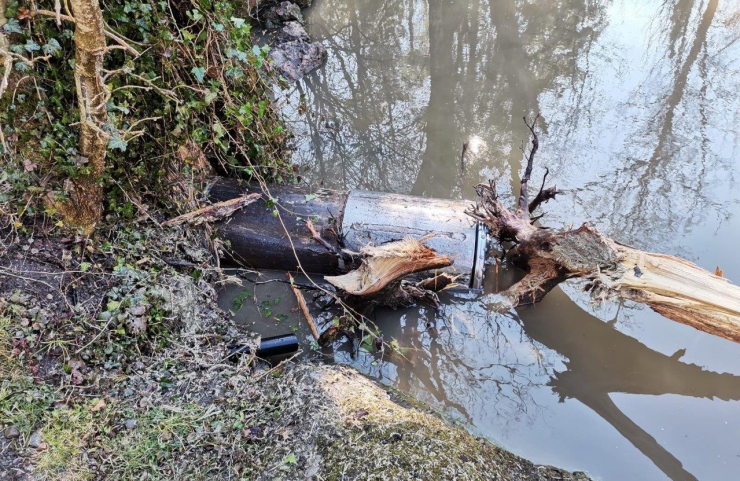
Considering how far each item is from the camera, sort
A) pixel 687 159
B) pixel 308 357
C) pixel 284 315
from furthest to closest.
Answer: pixel 687 159 < pixel 284 315 < pixel 308 357

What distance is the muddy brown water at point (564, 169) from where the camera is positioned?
3393 mm

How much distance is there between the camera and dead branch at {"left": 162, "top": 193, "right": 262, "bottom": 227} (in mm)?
3651

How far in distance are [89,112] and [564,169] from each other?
14.7 feet

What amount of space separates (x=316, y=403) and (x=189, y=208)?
6.21 ft

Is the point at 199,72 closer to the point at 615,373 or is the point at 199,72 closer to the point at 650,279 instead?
the point at 650,279

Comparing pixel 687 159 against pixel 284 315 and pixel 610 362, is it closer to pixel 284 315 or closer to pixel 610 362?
pixel 610 362

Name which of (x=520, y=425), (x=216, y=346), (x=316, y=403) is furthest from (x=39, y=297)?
(x=520, y=425)

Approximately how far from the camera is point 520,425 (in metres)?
3.32

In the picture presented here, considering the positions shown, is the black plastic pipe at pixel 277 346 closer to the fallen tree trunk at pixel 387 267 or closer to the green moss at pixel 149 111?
the fallen tree trunk at pixel 387 267

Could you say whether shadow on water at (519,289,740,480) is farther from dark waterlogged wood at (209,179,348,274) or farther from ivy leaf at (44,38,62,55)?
ivy leaf at (44,38,62,55)

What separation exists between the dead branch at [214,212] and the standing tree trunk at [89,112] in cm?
59

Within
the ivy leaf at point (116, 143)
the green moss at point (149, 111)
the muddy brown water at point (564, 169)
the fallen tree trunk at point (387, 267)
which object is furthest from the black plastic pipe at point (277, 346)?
the ivy leaf at point (116, 143)

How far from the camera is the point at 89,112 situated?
2.71 meters

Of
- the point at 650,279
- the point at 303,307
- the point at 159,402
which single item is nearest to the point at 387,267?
the point at 303,307
